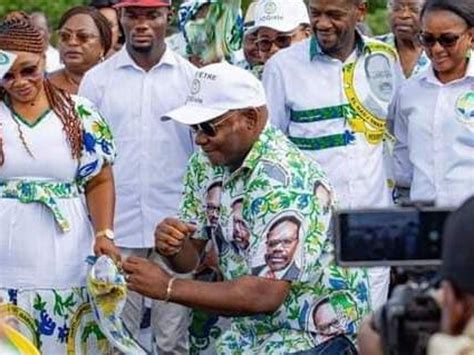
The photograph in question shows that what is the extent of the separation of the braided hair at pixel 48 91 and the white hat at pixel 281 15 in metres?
2.30

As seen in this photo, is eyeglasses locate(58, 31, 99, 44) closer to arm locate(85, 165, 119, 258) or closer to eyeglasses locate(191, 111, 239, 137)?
arm locate(85, 165, 119, 258)

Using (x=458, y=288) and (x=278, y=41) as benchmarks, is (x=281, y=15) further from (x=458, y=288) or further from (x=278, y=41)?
(x=458, y=288)

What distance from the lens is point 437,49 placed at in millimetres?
7719

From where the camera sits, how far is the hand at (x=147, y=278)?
6332 millimetres

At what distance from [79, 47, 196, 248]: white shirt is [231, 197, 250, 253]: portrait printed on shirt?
2242 mm

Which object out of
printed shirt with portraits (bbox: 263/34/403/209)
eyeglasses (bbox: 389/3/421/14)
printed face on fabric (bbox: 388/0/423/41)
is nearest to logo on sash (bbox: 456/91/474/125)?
printed shirt with portraits (bbox: 263/34/403/209)

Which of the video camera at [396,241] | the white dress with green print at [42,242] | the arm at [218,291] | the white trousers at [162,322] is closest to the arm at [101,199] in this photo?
the white dress with green print at [42,242]

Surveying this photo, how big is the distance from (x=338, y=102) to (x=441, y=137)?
0.56m

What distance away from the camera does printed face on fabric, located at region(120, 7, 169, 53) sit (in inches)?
352

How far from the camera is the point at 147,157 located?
344 inches

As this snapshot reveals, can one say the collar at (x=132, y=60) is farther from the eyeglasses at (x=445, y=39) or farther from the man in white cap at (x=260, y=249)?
the man in white cap at (x=260, y=249)

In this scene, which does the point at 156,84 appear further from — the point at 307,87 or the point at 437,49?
the point at 437,49

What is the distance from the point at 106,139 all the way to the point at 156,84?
49.2 inches

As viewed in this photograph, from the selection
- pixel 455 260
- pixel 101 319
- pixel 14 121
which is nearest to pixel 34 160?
pixel 14 121
